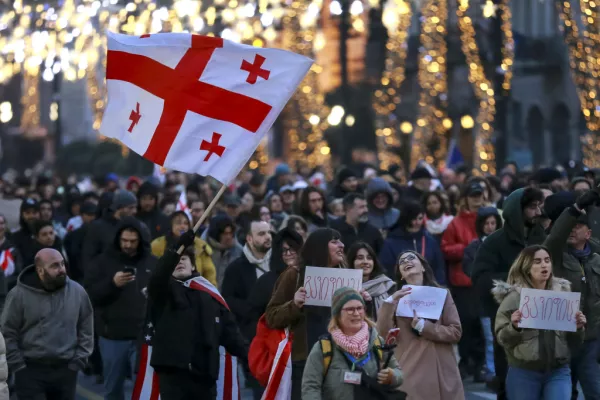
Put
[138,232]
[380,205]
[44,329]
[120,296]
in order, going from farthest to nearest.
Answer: [380,205], [120,296], [138,232], [44,329]

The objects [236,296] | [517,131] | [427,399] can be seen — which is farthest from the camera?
[517,131]

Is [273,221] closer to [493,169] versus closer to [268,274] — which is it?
[268,274]

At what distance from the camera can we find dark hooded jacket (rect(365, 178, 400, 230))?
16.4 meters

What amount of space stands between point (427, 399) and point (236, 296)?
11.7 feet

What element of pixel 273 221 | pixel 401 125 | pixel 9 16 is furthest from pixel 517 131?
pixel 273 221

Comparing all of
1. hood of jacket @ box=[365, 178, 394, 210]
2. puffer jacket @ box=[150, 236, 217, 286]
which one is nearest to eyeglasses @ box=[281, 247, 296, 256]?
puffer jacket @ box=[150, 236, 217, 286]

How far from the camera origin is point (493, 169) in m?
28.3

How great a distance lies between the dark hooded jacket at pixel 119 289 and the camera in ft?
41.7

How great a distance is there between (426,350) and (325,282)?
32.1 inches

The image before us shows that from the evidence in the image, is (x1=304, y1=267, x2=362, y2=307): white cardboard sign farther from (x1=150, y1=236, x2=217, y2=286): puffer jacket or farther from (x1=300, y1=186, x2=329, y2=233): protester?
(x1=300, y1=186, x2=329, y2=233): protester

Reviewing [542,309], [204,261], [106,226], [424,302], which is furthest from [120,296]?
[542,309]

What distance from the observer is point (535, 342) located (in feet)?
33.1

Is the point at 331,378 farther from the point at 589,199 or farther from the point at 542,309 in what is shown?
the point at 589,199

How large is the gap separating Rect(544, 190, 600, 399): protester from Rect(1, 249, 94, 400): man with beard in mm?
3388
